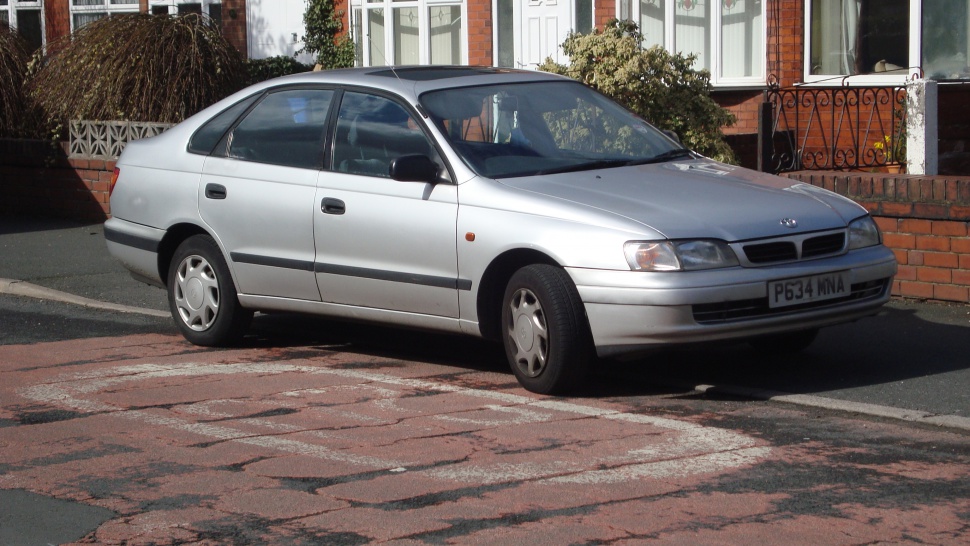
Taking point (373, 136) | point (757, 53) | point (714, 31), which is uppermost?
point (714, 31)

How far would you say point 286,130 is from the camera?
843 cm

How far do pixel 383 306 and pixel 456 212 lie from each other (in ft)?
2.47

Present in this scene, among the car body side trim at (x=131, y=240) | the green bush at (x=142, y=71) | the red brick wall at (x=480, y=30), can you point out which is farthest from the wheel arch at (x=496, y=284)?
the red brick wall at (x=480, y=30)

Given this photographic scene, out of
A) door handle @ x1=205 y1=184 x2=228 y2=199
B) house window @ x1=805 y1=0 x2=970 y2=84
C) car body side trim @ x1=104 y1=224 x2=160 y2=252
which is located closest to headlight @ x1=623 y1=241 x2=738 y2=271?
door handle @ x1=205 y1=184 x2=228 y2=199

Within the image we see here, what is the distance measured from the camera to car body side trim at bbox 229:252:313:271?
8109 millimetres

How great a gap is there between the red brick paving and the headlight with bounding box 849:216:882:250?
104cm

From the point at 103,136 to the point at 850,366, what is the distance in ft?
31.7

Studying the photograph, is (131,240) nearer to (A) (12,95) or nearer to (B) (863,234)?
(B) (863,234)

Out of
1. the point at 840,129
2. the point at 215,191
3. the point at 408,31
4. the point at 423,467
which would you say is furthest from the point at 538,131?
the point at 408,31

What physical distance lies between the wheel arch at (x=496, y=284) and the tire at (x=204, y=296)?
1905 millimetres

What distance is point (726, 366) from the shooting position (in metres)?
7.93

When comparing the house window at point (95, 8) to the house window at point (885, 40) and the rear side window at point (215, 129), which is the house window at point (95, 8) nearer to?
the house window at point (885, 40)

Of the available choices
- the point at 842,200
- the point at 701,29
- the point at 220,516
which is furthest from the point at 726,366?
the point at 701,29

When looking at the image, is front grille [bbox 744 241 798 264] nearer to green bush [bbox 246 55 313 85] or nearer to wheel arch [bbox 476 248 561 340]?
wheel arch [bbox 476 248 561 340]
